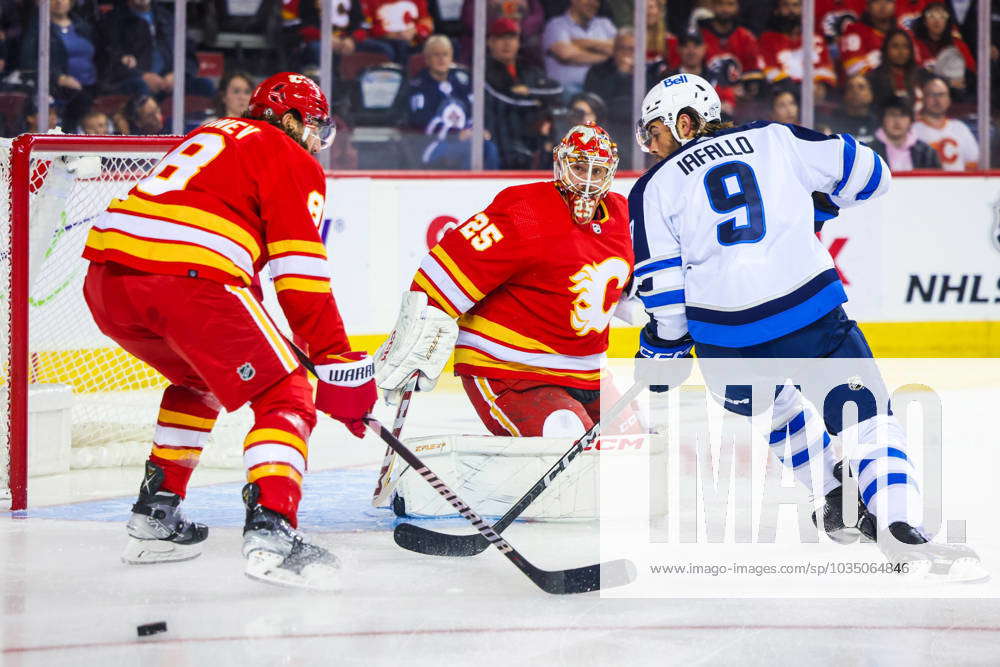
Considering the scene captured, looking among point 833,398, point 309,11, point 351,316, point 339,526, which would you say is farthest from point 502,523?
point 309,11

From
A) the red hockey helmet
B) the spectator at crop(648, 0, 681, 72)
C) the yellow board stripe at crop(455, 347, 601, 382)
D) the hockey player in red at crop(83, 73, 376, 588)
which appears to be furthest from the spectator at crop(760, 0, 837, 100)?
the hockey player in red at crop(83, 73, 376, 588)

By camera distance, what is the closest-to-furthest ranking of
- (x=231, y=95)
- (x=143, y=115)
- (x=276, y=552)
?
(x=276, y=552)
(x=143, y=115)
(x=231, y=95)

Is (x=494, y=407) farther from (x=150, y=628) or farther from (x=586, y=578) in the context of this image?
(x=150, y=628)

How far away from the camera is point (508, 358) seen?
134 inches

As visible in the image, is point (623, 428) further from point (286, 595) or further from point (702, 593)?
point (286, 595)

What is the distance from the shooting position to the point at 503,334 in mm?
3420

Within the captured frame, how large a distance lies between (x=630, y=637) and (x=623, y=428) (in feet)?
3.94

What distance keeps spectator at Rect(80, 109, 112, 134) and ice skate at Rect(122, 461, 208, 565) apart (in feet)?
11.9

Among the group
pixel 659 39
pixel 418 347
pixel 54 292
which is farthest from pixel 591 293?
pixel 659 39

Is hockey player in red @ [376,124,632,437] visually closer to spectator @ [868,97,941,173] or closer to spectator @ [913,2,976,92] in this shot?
spectator @ [868,97,941,173]

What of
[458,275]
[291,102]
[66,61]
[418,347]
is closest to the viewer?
[291,102]

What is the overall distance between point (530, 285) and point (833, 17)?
13.7ft

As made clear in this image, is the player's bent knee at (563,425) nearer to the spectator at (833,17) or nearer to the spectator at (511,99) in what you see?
the spectator at (511,99)

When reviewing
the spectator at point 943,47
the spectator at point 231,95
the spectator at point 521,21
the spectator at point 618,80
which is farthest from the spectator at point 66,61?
the spectator at point 943,47
